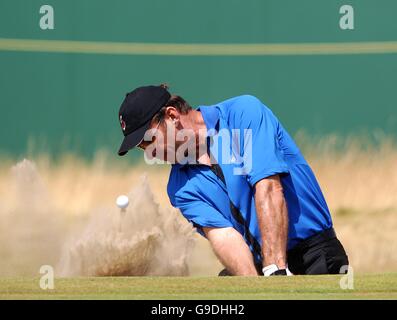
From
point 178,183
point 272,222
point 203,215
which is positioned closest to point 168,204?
point 178,183

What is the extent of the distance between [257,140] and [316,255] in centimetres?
57

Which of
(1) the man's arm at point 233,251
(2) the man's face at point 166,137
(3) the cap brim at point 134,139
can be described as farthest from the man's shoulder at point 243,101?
(1) the man's arm at point 233,251

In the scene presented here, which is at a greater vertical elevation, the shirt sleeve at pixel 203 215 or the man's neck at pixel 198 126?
the man's neck at pixel 198 126

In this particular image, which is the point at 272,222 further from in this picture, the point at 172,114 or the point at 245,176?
the point at 172,114

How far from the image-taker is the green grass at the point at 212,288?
11.2 ft

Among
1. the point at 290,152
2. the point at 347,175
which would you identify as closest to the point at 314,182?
the point at 290,152

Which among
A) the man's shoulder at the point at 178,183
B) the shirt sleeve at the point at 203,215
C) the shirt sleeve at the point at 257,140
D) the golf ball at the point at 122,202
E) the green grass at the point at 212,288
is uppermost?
the shirt sleeve at the point at 257,140

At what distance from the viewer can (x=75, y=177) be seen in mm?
10602

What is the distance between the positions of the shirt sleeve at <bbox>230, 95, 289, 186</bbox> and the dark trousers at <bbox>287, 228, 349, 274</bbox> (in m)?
0.40

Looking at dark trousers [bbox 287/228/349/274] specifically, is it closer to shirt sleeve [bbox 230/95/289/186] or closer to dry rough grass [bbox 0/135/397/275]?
shirt sleeve [bbox 230/95/289/186]

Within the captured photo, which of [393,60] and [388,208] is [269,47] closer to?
[393,60]

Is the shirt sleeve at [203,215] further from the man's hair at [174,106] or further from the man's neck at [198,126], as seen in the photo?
→ the man's hair at [174,106]

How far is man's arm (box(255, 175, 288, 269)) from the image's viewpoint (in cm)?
405
